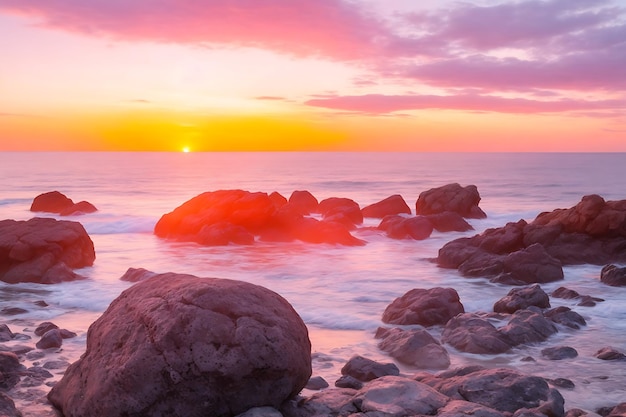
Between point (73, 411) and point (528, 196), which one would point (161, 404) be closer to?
point (73, 411)

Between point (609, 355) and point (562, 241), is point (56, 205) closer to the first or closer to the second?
point (562, 241)

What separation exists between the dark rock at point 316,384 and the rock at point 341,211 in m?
24.6

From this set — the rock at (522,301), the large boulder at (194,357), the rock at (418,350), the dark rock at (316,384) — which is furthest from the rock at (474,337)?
the large boulder at (194,357)

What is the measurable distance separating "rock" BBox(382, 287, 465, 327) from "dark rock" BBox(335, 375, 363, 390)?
176 inches

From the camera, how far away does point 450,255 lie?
22.3 m

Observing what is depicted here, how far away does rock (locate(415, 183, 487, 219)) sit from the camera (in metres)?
38.1

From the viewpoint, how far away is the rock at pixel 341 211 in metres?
34.5

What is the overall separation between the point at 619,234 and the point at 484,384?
18651 millimetres

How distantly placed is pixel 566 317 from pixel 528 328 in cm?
179

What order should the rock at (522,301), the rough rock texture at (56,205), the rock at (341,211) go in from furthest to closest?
1. the rough rock texture at (56,205)
2. the rock at (341,211)
3. the rock at (522,301)

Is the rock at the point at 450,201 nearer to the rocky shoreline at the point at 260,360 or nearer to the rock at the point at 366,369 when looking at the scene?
the rocky shoreline at the point at 260,360

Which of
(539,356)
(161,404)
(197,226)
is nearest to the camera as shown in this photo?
(161,404)

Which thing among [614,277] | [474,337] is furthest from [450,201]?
[474,337]

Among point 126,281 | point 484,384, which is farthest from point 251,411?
point 126,281
